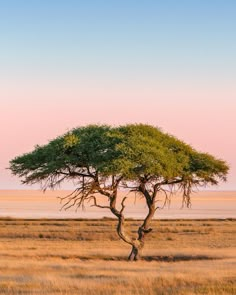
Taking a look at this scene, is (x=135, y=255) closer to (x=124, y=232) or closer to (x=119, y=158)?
(x=124, y=232)

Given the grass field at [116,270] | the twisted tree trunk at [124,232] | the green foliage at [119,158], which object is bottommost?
the grass field at [116,270]

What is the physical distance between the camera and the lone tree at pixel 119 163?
3725 cm

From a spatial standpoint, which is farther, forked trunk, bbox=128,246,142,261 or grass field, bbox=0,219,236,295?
forked trunk, bbox=128,246,142,261

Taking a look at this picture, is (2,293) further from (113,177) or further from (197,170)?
(197,170)

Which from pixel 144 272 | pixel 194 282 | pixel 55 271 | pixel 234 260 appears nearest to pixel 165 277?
pixel 194 282

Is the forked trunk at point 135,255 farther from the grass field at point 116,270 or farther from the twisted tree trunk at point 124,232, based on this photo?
the grass field at point 116,270

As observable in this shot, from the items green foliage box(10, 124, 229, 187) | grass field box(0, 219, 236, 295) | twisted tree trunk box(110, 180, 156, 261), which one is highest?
green foliage box(10, 124, 229, 187)

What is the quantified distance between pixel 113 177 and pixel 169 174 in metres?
2.87

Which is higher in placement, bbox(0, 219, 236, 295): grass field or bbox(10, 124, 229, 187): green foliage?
bbox(10, 124, 229, 187): green foliage

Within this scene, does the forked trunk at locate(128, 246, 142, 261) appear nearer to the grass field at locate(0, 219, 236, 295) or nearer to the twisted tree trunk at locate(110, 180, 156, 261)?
the twisted tree trunk at locate(110, 180, 156, 261)

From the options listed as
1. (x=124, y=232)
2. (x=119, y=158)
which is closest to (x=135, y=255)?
(x=124, y=232)

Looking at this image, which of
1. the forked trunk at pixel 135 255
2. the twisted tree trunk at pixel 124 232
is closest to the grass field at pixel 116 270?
the forked trunk at pixel 135 255

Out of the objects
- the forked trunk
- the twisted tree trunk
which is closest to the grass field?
the forked trunk

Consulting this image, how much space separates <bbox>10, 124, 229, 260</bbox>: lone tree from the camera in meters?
37.2
